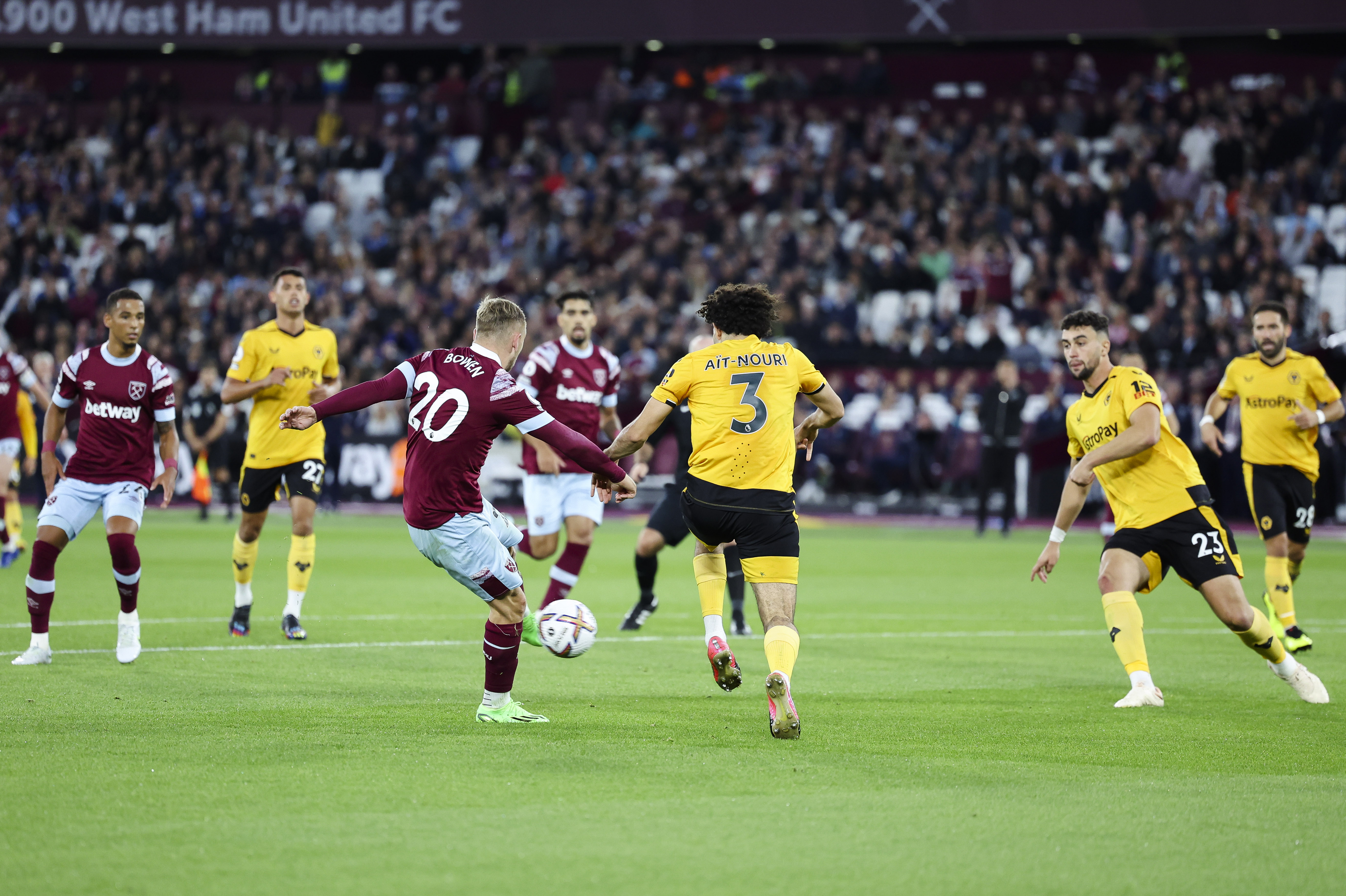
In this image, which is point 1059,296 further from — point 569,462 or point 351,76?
point 351,76

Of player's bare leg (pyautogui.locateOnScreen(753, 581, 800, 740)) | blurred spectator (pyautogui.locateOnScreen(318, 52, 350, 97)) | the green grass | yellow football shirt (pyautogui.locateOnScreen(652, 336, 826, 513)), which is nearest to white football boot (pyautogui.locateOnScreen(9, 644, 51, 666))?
the green grass

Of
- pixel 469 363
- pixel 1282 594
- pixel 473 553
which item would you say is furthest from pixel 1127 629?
pixel 469 363

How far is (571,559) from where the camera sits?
452 inches

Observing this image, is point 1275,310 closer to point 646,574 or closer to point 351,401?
point 646,574

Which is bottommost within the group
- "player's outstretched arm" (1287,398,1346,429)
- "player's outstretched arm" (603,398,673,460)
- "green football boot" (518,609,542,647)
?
"green football boot" (518,609,542,647)

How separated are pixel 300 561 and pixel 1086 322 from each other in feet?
20.1

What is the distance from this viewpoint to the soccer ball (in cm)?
777

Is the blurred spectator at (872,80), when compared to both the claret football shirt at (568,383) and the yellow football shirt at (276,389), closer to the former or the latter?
the claret football shirt at (568,383)

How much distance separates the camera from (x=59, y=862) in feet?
15.4

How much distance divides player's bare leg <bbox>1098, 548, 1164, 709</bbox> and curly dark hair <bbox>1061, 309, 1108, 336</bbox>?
4.19ft

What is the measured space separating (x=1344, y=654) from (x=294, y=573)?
7738 millimetres

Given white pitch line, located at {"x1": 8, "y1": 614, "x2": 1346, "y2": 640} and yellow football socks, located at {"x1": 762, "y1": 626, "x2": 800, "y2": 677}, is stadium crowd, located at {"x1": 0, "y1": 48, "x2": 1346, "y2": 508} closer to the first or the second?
white pitch line, located at {"x1": 8, "y1": 614, "x2": 1346, "y2": 640}

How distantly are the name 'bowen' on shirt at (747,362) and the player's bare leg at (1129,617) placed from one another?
91.1 inches

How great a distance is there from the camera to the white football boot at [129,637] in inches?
371
